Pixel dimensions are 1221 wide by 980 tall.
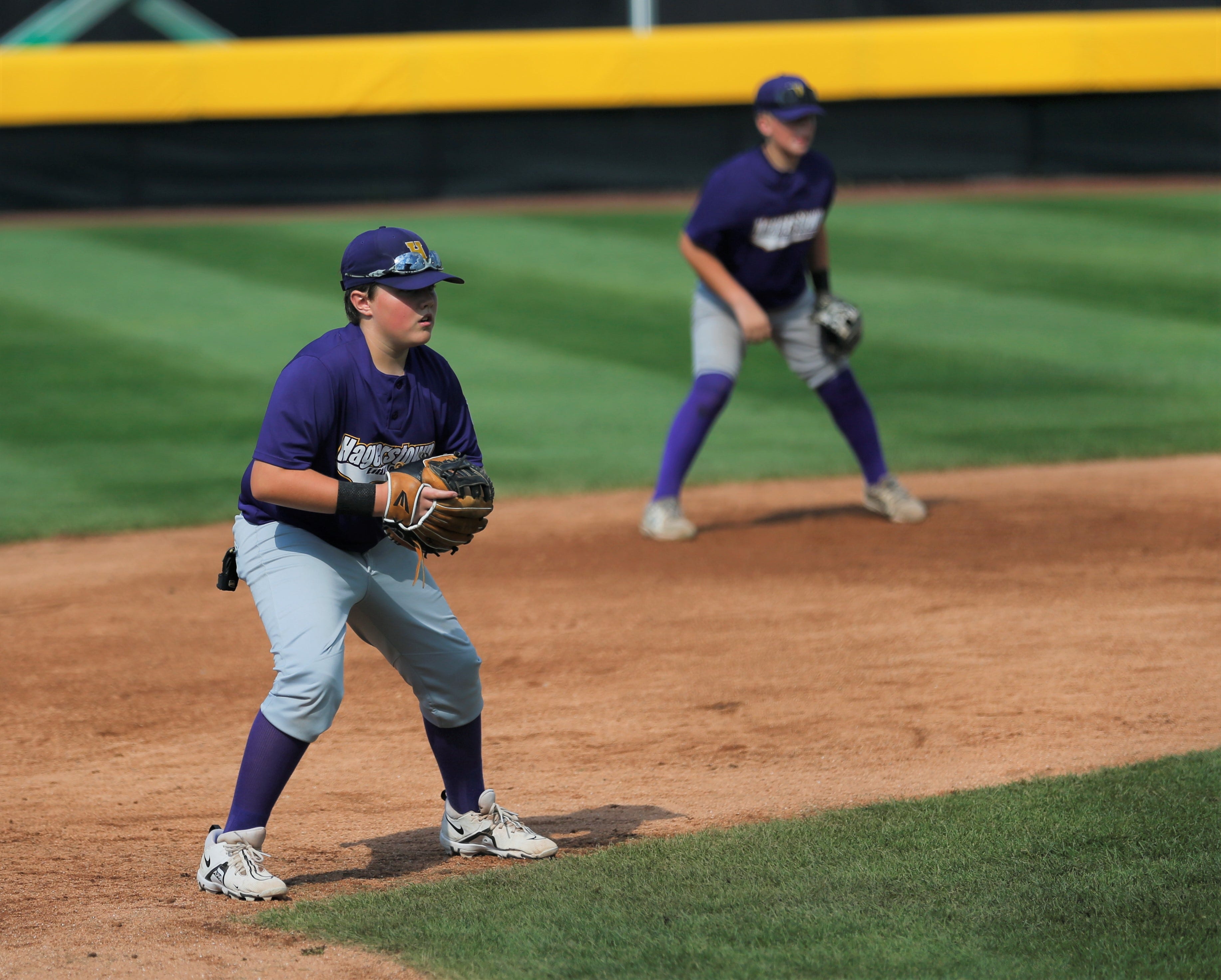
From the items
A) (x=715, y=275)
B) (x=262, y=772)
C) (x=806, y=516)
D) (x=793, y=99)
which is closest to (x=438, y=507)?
(x=262, y=772)

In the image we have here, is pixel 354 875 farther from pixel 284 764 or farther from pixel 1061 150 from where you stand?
pixel 1061 150

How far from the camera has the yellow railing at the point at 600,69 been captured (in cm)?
1770

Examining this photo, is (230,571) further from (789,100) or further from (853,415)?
(853,415)

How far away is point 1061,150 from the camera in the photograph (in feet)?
63.8

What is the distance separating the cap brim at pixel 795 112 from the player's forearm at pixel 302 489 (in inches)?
161

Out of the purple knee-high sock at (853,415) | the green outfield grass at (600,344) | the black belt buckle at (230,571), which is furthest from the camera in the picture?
the green outfield grass at (600,344)

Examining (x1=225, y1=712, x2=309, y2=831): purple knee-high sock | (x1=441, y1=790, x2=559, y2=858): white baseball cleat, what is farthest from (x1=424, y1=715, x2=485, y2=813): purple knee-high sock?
(x1=225, y1=712, x2=309, y2=831): purple knee-high sock

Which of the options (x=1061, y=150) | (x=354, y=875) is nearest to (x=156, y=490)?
(x=354, y=875)

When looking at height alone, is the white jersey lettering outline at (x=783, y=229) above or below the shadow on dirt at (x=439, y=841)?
above

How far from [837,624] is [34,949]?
3676 mm

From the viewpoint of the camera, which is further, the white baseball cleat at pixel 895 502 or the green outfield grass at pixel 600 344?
the green outfield grass at pixel 600 344

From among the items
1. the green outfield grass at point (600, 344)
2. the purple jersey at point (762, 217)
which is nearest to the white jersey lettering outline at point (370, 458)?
the purple jersey at point (762, 217)

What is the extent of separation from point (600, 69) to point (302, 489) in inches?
608

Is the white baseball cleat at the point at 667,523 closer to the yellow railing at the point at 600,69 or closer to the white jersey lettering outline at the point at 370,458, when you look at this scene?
the white jersey lettering outline at the point at 370,458
